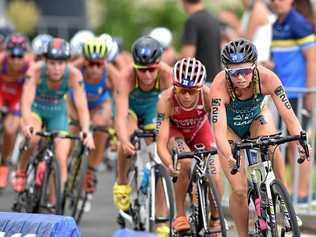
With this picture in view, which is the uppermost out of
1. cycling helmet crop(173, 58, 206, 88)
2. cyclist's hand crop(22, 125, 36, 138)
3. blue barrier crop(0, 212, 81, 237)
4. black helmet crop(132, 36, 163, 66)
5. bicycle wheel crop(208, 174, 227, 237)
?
black helmet crop(132, 36, 163, 66)

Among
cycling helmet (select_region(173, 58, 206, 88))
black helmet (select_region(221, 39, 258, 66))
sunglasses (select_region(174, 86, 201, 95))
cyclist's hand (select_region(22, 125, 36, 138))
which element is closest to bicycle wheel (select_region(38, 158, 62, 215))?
cyclist's hand (select_region(22, 125, 36, 138))

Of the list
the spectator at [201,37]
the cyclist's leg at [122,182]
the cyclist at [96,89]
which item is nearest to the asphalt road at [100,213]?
the cyclist at [96,89]

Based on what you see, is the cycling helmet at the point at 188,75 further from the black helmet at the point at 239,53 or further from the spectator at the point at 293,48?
the spectator at the point at 293,48

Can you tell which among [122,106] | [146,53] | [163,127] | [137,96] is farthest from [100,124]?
[163,127]

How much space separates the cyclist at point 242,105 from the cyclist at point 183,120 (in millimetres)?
499

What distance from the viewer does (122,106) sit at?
1070 cm

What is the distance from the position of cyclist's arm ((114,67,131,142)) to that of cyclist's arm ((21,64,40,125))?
121cm

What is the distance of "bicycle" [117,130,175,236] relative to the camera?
402 inches

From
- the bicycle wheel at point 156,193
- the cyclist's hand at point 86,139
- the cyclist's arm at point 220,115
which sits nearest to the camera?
the cyclist's arm at point 220,115

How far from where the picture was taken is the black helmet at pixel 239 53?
887 cm

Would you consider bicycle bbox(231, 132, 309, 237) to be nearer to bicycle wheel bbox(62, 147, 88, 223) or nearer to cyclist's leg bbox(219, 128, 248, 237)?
cyclist's leg bbox(219, 128, 248, 237)

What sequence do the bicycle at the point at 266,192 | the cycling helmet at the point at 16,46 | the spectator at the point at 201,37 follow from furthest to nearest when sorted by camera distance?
the cycling helmet at the point at 16,46, the spectator at the point at 201,37, the bicycle at the point at 266,192

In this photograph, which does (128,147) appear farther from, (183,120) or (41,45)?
(41,45)

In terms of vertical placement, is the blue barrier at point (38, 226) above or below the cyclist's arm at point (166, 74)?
below
